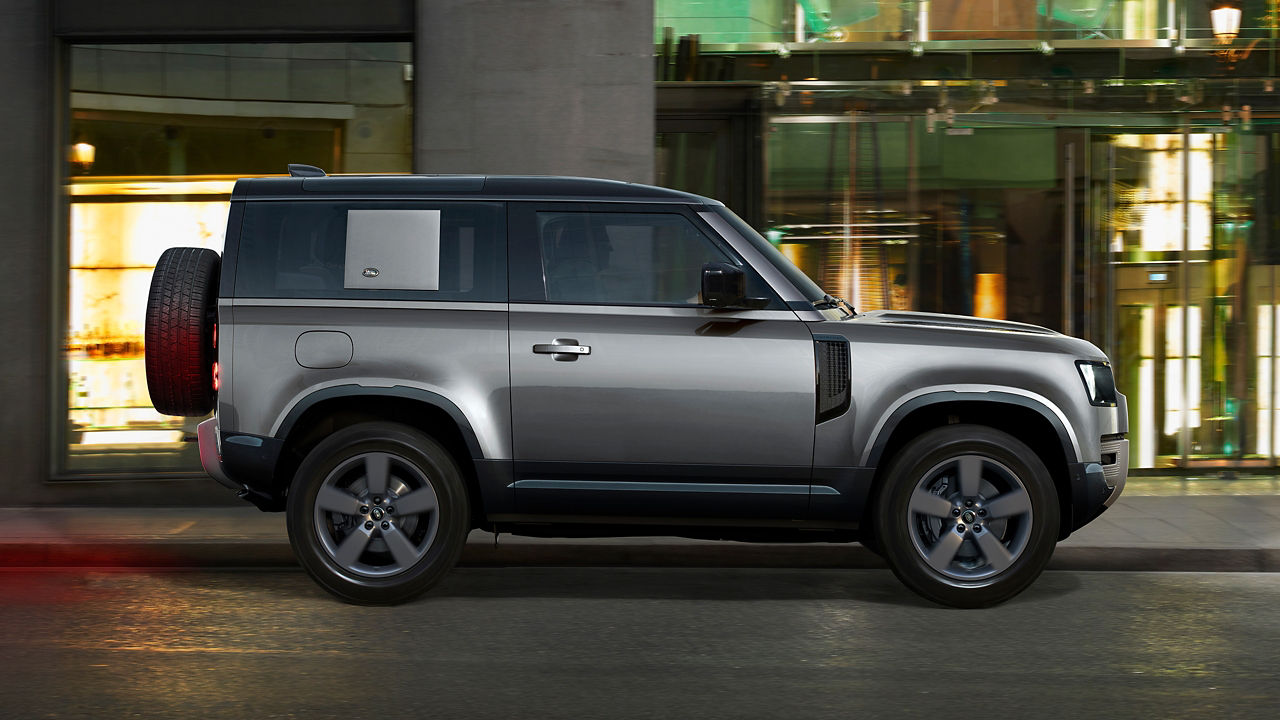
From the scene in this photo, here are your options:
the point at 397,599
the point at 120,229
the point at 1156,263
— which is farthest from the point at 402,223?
the point at 1156,263

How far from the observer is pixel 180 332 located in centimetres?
666

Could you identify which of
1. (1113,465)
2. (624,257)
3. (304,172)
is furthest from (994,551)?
(304,172)

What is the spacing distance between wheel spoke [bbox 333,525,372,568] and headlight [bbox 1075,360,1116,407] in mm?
3438

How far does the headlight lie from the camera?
658 centimetres

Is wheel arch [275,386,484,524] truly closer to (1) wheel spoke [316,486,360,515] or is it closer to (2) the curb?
(1) wheel spoke [316,486,360,515]

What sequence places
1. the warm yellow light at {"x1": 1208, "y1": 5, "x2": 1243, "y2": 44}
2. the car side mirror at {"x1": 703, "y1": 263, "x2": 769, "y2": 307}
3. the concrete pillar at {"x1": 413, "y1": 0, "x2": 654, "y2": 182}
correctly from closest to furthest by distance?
1. the car side mirror at {"x1": 703, "y1": 263, "x2": 769, "y2": 307}
2. the concrete pillar at {"x1": 413, "y1": 0, "x2": 654, "y2": 182}
3. the warm yellow light at {"x1": 1208, "y1": 5, "x2": 1243, "y2": 44}

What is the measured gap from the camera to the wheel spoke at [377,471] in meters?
6.61

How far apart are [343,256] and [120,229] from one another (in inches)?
184

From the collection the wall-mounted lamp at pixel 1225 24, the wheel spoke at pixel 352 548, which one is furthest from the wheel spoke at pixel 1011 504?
the wall-mounted lamp at pixel 1225 24

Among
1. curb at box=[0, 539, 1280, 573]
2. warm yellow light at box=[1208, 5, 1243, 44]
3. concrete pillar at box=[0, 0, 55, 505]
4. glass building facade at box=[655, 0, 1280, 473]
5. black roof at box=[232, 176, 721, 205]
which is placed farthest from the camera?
warm yellow light at box=[1208, 5, 1243, 44]

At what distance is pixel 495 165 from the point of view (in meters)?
10.4

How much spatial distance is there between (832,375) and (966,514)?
919mm

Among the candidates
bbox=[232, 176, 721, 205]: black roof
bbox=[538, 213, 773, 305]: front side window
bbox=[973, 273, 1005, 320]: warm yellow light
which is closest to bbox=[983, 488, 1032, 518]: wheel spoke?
bbox=[538, 213, 773, 305]: front side window

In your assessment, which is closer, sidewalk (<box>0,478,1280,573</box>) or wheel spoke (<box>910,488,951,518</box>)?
wheel spoke (<box>910,488,951,518</box>)
